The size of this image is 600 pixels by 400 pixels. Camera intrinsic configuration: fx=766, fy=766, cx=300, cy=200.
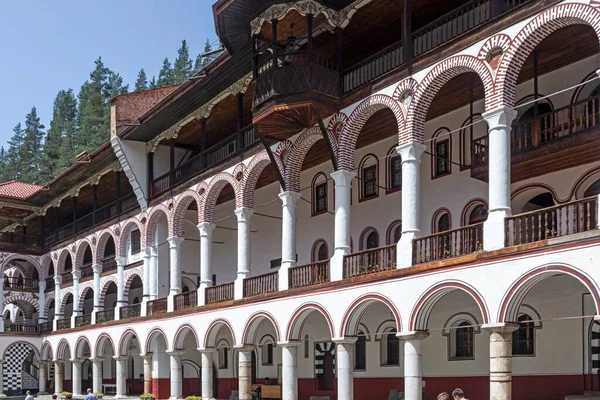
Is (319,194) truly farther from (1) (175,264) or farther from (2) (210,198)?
(1) (175,264)

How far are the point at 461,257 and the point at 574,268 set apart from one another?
9.02ft

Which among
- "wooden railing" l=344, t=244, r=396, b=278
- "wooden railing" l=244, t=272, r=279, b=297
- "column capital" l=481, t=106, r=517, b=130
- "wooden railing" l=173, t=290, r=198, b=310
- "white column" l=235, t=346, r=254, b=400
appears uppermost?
"column capital" l=481, t=106, r=517, b=130

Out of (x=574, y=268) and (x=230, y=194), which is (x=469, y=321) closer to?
(x=574, y=268)

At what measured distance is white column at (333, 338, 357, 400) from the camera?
Result: 1878 centimetres

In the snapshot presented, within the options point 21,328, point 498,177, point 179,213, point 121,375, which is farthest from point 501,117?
point 21,328

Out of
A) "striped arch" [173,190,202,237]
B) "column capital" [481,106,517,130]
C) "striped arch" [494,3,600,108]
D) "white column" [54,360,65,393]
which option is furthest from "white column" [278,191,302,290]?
"white column" [54,360,65,393]

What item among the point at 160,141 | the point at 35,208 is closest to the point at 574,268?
the point at 160,141

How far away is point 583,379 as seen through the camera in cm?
1731

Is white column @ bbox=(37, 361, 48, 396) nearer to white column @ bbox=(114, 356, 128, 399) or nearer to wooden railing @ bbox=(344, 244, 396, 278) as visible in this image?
white column @ bbox=(114, 356, 128, 399)

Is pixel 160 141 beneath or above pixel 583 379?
above

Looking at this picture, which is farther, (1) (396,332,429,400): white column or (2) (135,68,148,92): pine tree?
(2) (135,68,148,92): pine tree

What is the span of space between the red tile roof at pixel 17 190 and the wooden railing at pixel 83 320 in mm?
7436

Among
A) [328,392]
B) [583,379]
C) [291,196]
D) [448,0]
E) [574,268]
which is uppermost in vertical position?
[448,0]

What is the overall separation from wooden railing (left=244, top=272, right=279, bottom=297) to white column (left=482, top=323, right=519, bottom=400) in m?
8.56
